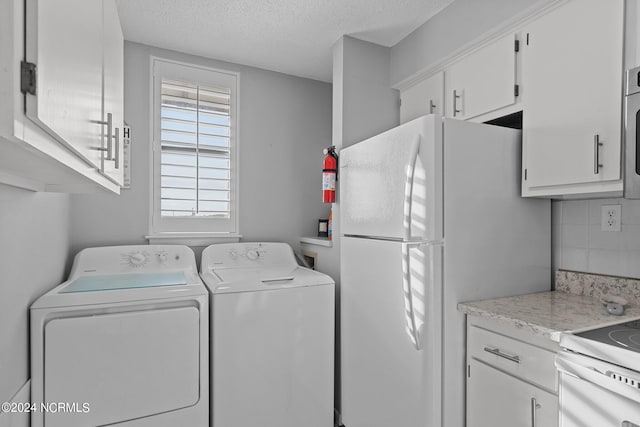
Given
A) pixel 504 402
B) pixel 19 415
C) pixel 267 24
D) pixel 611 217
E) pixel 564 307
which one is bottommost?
pixel 19 415

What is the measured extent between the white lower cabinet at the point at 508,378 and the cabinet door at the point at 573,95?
→ 26.3 inches

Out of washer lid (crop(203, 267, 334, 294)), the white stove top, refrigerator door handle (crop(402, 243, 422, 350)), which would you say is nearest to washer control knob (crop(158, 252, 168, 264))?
washer lid (crop(203, 267, 334, 294))

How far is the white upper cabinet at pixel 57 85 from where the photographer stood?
20.3 inches

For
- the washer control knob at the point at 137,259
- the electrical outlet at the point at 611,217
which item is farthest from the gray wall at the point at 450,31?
the washer control knob at the point at 137,259

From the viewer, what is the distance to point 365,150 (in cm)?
197

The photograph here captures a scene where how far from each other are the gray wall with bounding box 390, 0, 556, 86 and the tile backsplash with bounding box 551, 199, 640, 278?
953mm

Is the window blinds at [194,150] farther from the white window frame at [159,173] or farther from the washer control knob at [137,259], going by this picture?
the washer control knob at [137,259]

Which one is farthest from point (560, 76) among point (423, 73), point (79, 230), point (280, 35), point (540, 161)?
point (79, 230)

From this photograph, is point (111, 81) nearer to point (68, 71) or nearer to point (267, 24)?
point (68, 71)

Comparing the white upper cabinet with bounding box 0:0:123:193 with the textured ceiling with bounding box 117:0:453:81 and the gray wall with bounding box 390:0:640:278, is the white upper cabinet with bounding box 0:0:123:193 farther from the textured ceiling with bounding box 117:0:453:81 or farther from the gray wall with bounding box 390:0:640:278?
the gray wall with bounding box 390:0:640:278

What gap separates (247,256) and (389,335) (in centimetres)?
125

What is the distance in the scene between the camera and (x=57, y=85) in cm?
67

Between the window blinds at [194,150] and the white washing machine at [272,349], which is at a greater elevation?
the window blinds at [194,150]

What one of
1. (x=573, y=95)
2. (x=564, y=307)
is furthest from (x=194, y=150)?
(x=564, y=307)
